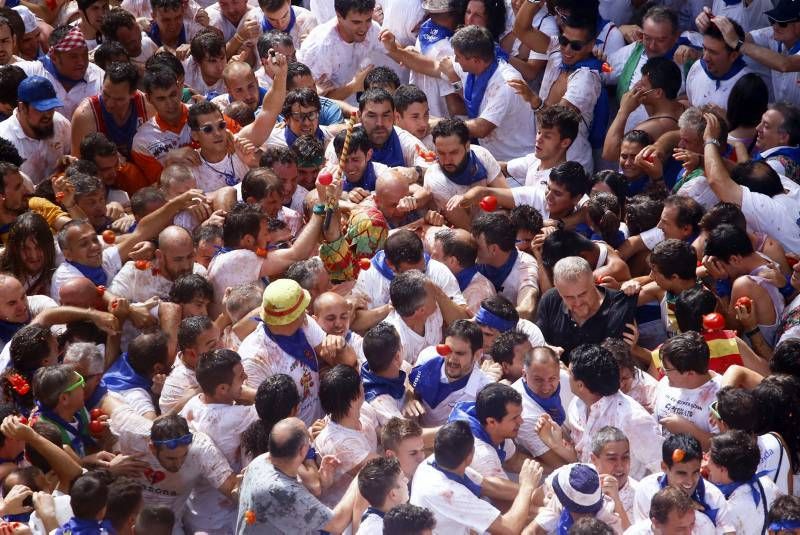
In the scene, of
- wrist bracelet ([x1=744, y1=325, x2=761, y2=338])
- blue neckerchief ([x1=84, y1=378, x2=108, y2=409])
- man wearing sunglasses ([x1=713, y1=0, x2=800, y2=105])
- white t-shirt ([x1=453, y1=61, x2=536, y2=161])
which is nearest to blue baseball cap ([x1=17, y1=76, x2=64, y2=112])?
blue neckerchief ([x1=84, y1=378, x2=108, y2=409])

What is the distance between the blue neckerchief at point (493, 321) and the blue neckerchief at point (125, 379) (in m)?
2.02

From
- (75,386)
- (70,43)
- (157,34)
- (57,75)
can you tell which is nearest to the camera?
(75,386)

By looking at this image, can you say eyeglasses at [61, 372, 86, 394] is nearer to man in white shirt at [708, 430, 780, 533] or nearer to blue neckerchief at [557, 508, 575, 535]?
blue neckerchief at [557, 508, 575, 535]

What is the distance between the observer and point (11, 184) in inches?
387

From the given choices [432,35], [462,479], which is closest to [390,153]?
[432,35]

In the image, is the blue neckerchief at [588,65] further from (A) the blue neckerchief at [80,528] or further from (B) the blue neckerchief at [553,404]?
(A) the blue neckerchief at [80,528]

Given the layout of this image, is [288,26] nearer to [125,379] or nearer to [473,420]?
[125,379]

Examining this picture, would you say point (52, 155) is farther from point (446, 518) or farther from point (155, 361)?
point (446, 518)

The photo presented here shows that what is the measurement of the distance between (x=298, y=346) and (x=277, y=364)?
16 cm

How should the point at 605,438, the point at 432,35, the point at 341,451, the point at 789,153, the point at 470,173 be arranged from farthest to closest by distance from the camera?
the point at 432,35 → the point at 470,173 → the point at 789,153 → the point at 341,451 → the point at 605,438

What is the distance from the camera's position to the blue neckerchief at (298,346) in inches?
332

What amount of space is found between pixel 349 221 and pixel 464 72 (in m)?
2.01

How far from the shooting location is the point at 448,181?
33.2 feet

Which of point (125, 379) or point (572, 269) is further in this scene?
point (572, 269)
